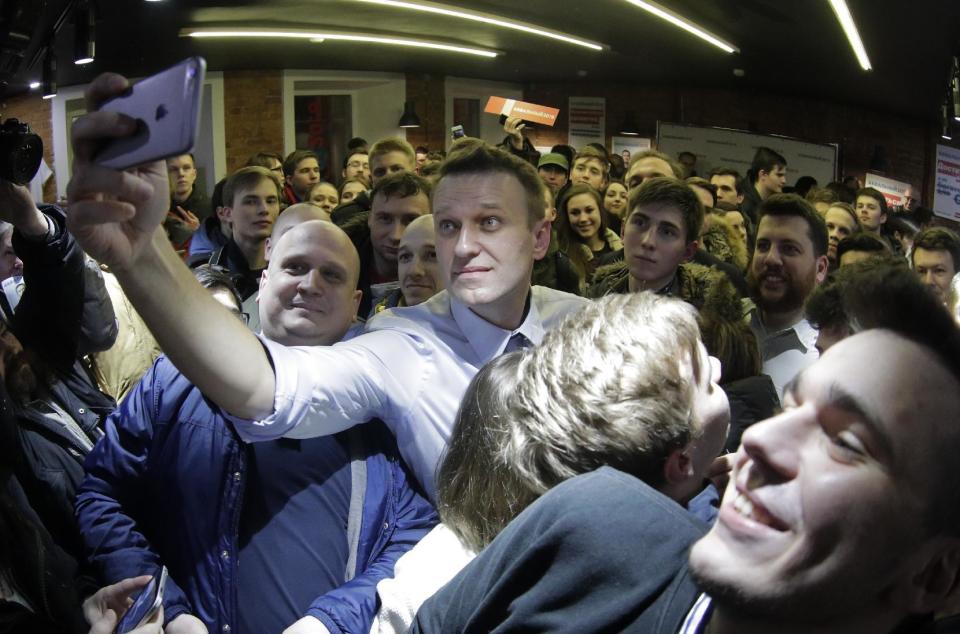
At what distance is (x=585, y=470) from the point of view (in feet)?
3.39

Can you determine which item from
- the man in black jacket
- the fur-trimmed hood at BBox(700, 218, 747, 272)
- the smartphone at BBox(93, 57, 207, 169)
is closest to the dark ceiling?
the fur-trimmed hood at BBox(700, 218, 747, 272)

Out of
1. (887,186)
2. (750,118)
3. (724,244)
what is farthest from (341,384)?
(750,118)

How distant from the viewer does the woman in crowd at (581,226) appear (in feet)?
14.0

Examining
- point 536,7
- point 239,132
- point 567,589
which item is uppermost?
point 536,7

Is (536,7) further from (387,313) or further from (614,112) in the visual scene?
(614,112)

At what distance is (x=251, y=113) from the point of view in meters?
9.36

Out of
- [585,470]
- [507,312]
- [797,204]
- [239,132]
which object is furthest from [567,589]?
[239,132]

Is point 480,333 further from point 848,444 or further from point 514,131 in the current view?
point 514,131

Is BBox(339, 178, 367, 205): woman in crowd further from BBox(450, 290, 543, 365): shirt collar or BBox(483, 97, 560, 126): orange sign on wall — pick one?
BBox(450, 290, 543, 365): shirt collar

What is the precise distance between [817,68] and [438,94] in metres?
4.63

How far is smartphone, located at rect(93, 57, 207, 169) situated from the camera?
782mm

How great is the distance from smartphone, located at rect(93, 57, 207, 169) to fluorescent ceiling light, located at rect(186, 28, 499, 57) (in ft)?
20.6

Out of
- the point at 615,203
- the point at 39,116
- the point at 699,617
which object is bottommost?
the point at 699,617

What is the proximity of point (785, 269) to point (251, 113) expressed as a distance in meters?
7.74
